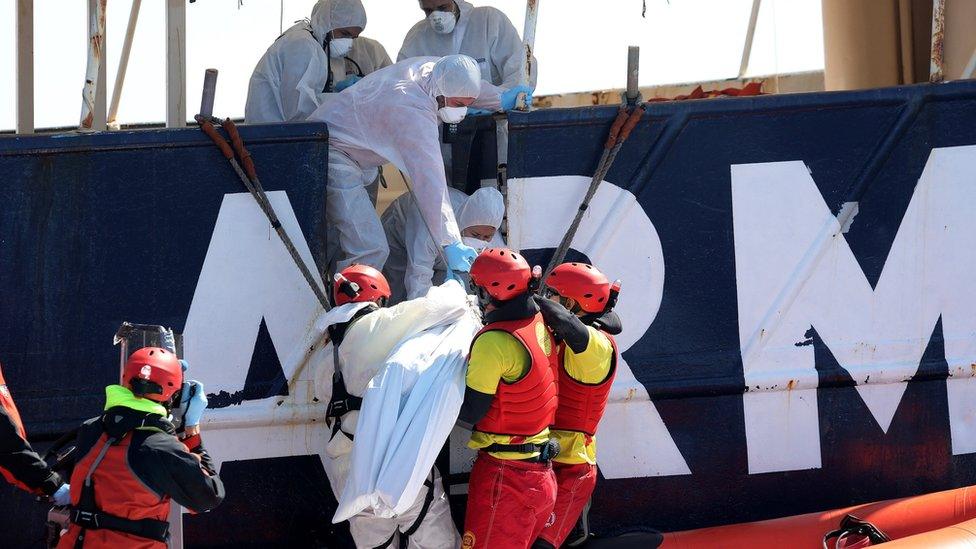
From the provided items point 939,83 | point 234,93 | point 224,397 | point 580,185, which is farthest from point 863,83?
point 224,397

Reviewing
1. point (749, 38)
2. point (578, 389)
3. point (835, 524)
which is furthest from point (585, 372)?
point (749, 38)

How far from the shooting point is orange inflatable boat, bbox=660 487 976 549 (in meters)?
5.52

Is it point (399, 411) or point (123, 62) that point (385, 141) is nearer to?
point (399, 411)

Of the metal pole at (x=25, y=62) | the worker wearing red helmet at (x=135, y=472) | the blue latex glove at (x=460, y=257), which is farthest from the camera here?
the metal pole at (x=25, y=62)

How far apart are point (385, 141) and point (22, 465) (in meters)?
2.23

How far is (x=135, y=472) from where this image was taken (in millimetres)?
4391

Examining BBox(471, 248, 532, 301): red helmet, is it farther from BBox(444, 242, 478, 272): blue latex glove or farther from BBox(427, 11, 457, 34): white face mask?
BBox(427, 11, 457, 34): white face mask

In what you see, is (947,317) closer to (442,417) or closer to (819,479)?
(819,479)

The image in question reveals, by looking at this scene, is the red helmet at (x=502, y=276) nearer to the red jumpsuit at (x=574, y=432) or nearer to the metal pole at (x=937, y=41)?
the red jumpsuit at (x=574, y=432)

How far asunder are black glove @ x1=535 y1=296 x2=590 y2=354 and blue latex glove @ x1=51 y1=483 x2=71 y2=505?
201cm

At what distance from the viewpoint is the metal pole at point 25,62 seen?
723 cm

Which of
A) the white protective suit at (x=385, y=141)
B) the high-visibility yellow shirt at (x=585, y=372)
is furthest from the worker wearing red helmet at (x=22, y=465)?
the high-visibility yellow shirt at (x=585, y=372)

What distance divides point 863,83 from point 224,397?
16.4 feet

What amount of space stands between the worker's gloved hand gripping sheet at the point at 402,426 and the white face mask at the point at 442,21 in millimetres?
2625
